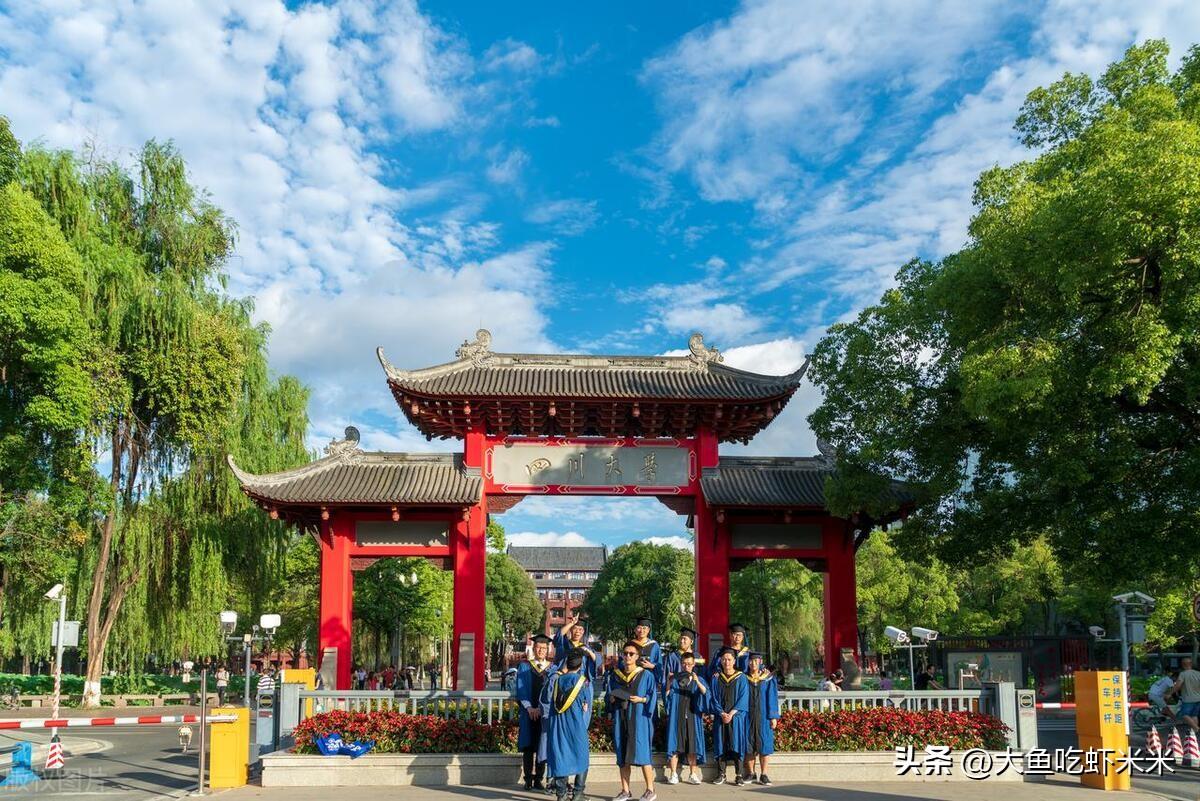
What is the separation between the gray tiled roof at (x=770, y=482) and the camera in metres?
16.8

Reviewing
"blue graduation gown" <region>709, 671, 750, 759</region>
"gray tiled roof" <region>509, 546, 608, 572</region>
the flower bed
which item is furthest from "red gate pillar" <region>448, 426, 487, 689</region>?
"gray tiled roof" <region>509, 546, 608, 572</region>

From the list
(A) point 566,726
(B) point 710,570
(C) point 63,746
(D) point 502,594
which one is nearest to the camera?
(A) point 566,726

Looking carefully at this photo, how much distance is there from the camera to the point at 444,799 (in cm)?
952

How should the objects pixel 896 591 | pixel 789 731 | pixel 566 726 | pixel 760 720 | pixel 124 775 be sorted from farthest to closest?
pixel 896 591 < pixel 124 775 < pixel 789 731 < pixel 760 720 < pixel 566 726

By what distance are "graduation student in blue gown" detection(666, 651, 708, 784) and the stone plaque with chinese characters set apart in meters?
7.15

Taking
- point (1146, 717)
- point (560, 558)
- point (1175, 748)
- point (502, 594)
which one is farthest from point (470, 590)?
point (560, 558)

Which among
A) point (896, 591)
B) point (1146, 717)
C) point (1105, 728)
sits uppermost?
point (896, 591)

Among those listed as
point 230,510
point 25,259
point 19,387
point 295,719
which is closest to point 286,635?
point 230,510

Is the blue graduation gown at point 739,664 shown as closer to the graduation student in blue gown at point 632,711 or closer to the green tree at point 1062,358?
the graduation student in blue gown at point 632,711

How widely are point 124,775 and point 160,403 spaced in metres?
13.1

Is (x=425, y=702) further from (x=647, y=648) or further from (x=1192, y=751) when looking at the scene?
(x=1192, y=751)

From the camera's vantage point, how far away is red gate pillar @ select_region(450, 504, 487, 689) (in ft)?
52.7

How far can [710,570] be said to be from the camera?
17.0 metres

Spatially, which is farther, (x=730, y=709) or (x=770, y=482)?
(x=770, y=482)
